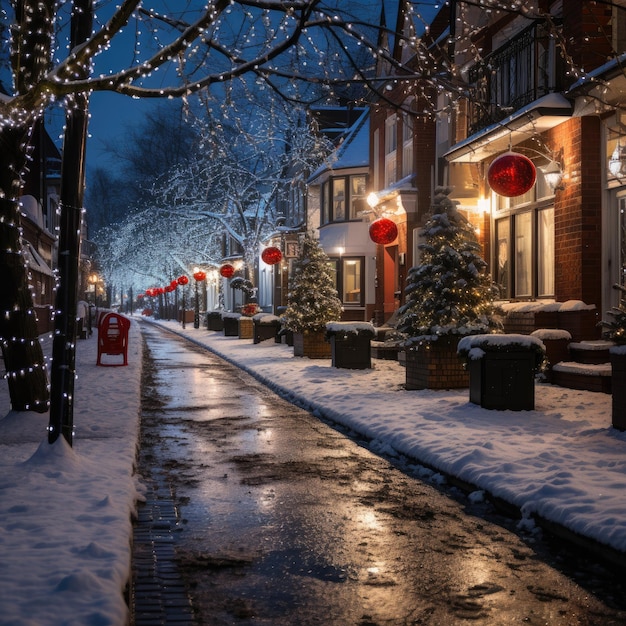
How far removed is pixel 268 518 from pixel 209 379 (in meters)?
12.8

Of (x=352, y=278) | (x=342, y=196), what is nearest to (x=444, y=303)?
(x=352, y=278)

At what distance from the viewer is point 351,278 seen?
1407 inches

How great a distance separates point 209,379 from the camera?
19141mm

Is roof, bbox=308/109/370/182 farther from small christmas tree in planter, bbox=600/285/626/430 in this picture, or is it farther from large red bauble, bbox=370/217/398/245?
small christmas tree in planter, bbox=600/285/626/430

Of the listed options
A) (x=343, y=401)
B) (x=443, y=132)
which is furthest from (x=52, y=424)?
(x=443, y=132)

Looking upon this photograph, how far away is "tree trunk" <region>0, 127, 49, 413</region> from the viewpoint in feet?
33.2

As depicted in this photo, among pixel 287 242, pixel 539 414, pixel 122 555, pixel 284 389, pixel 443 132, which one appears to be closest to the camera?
pixel 122 555

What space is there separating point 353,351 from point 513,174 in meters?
7.21

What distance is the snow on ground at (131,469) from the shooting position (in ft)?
14.4

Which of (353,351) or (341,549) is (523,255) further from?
(341,549)

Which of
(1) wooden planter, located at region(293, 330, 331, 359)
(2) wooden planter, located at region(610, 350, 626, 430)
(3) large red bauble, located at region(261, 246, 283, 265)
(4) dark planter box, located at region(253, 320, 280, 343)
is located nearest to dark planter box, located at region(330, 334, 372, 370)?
(1) wooden planter, located at region(293, 330, 331, 359)

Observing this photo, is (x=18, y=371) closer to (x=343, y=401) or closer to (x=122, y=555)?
(x=343, y=401)

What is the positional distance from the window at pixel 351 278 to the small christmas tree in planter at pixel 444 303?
65.2 ft

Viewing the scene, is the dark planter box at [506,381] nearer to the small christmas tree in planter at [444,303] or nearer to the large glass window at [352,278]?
the small christmas tree in planter at [444,303]
